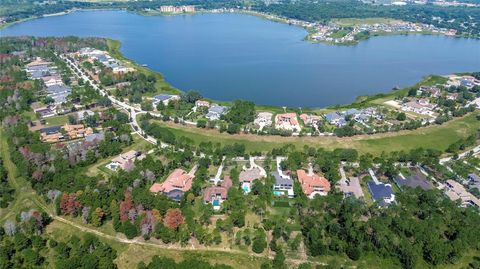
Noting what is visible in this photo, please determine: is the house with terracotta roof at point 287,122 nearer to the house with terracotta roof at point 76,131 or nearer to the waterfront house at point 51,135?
the house with terracotta roof at point 76,131

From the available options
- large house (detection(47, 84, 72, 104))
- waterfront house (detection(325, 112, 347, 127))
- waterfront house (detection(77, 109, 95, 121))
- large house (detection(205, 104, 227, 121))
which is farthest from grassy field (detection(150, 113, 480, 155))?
large house (detection(47, 84, 72, 104))

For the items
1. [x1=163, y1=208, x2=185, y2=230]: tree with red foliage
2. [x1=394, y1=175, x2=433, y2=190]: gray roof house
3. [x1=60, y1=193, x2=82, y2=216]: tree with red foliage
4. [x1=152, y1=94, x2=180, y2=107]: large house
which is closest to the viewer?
[x1=163, y1=208, x2=185, y2=230]: tree with red foliage

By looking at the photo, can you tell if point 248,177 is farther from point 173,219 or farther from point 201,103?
point 201,103

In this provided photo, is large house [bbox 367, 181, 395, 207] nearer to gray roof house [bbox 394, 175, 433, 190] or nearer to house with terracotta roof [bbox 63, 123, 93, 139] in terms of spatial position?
gray roof house [bbox 394, 175, 433, 190]

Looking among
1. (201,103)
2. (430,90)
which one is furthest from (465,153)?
(201,103)

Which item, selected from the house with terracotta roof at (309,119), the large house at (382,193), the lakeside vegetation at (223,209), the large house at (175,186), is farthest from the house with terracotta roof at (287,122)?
the large house at (175,186)

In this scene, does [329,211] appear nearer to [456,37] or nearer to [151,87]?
[151,87]
